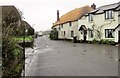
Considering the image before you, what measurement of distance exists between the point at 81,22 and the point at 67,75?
4026 centimetres

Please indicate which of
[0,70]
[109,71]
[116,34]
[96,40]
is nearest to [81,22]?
[96,40]

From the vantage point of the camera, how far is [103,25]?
135ft

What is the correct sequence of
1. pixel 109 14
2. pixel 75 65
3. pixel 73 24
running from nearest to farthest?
pixel 75 65
pixel 109 14
pixel 73 24

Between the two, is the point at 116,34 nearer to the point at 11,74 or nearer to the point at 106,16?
the point at 106,16

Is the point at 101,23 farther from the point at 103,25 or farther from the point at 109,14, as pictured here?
the point at 109,14

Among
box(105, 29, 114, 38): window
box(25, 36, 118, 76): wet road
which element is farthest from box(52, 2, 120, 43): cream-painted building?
box(25, 36, 118, 76): wet road

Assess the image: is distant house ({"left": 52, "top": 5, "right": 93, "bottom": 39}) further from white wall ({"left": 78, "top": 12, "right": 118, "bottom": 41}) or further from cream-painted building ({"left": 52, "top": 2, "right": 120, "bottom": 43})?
white wall ({"left": 78, "top": 12, "right": 118, "bottom": 41})

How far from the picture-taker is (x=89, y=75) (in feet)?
37.7

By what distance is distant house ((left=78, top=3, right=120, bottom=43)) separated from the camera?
37.3 m

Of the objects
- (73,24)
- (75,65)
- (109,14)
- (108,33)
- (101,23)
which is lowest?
(75,65)

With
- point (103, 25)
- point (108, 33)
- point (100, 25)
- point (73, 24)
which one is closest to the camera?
point (108, 33)

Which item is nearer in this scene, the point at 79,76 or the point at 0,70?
the point at 0,70

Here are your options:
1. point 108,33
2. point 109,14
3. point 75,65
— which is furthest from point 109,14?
point 75,65

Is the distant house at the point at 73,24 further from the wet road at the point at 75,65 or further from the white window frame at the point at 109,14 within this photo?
the wet road at the point at 75,65
